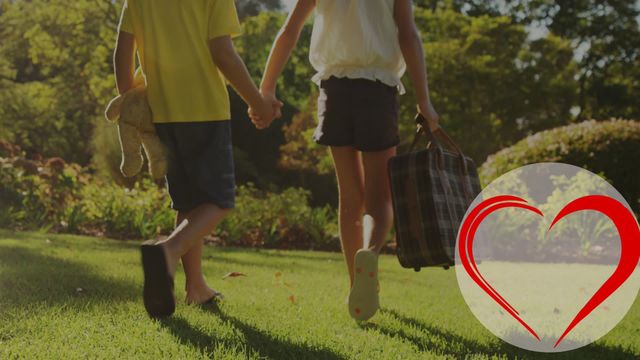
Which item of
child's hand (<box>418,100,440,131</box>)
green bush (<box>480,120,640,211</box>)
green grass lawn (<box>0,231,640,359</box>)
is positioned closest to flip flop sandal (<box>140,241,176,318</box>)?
green grass lawn (<box>0,231,640,359</box>)

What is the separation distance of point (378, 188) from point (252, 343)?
1.03 m

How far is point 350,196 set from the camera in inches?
137

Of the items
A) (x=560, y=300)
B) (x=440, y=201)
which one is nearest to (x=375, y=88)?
(x=440, y=201)

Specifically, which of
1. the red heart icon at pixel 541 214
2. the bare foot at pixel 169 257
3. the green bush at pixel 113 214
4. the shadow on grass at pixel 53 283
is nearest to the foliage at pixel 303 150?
the green bush at pixel 113 214

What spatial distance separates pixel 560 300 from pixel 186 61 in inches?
115

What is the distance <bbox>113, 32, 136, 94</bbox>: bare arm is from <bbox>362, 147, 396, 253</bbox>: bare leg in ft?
3.76

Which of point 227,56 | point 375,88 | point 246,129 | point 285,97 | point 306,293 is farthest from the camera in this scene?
point 285,97

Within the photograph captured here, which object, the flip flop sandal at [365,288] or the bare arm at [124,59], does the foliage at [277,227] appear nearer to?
the bare arm at [124,59]

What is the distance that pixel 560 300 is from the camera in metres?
4.52

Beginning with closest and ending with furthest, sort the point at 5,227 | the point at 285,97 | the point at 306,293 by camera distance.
A: 1. the point at 306,293
2. the point at 5,227
3. the point at 285,97

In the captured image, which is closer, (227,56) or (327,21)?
(227,56)

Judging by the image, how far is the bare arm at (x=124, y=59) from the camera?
3076 mm

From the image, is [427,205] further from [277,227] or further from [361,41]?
[277,227]

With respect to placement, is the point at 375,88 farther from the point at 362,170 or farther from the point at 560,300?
the point at 560,300
